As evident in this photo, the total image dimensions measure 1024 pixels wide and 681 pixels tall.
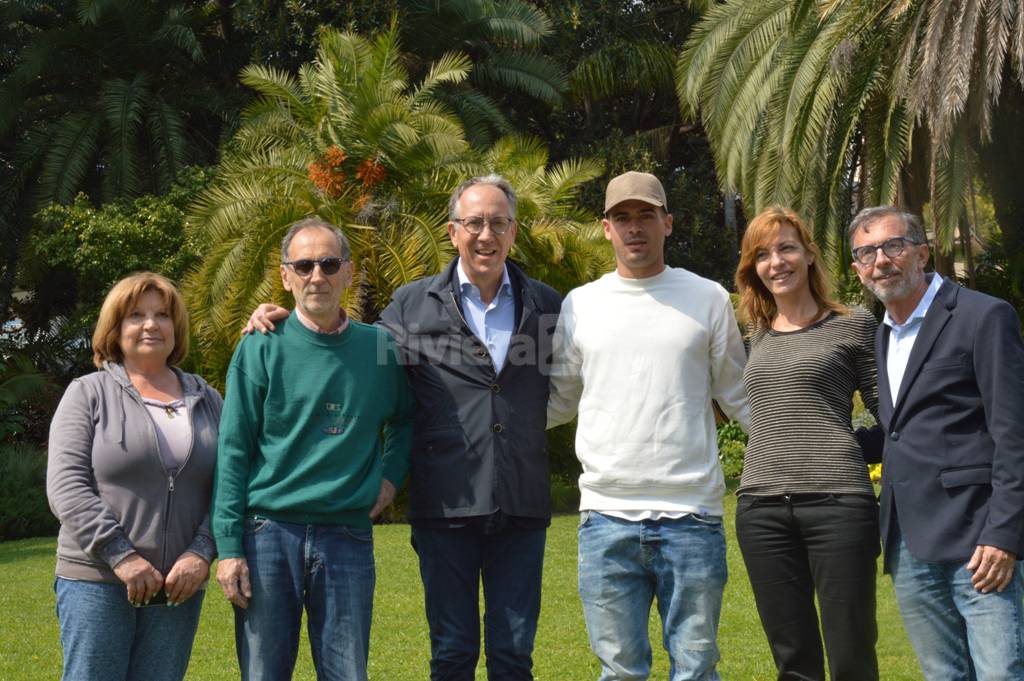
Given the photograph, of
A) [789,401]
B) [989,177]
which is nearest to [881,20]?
[989,177]

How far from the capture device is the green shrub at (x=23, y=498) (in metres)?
17.8

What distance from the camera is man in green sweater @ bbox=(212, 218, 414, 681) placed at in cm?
424

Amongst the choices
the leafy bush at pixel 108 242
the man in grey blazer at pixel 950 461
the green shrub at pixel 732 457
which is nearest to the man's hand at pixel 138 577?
the man in grey blazer at pixel 950 461

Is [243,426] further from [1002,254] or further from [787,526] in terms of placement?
[1002,254]

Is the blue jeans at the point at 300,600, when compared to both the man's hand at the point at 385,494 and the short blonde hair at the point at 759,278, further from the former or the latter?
the short blonde hair at the point at 759,278

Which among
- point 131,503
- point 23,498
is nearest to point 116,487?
point 131,503

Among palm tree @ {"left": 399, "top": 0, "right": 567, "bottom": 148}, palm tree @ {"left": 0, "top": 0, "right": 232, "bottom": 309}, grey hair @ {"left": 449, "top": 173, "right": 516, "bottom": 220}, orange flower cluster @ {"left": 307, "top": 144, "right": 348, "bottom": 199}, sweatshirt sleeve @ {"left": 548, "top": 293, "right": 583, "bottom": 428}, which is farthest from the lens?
palm tree @ {"left": 399, "top": 0, "right": 567, "bottom": 148}

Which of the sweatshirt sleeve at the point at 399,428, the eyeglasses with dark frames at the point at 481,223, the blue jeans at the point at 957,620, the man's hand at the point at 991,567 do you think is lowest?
the blue jeans at the point at 957,620

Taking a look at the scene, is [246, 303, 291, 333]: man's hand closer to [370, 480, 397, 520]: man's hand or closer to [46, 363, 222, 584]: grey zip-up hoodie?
[46, 363, 222, 584]: grey zip-up hoodie

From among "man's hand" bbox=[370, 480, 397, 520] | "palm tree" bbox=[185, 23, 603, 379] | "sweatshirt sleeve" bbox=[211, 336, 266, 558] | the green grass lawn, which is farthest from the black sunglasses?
"palm tree" bbox=[185, 23, 603, 379]

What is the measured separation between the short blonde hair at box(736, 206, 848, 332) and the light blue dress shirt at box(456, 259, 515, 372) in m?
0.92

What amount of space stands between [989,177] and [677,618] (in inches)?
570

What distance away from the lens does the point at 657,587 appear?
443 cm

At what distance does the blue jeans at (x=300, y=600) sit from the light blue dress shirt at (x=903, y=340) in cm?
203
